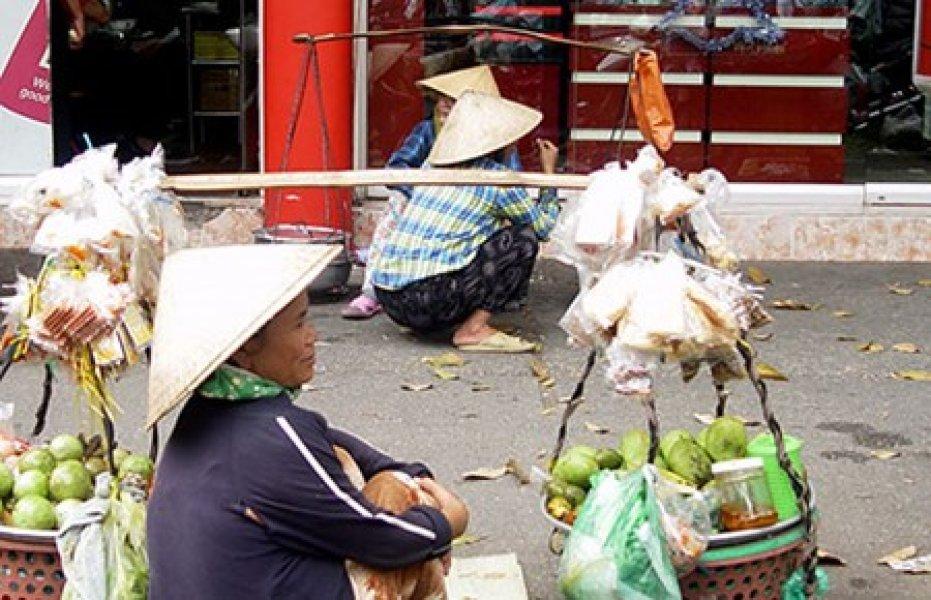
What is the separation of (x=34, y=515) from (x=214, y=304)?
35.6 inches

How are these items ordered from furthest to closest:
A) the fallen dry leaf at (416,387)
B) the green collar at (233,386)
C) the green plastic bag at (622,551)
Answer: the fallen dry leaf at (416,387)
the green plastic bag at (622,551)
the green collar at (233,386)

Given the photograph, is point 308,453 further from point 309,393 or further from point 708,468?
point 309,393

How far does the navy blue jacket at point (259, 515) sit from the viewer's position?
3.38 meters

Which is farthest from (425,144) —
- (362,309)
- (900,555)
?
(900,555)

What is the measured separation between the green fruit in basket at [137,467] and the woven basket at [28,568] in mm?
302

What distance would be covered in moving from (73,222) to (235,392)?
1.05 m

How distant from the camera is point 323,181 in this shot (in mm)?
4086

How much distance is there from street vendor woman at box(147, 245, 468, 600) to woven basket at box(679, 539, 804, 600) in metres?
0.75

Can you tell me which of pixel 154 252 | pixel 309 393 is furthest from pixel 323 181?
pixel 309 393

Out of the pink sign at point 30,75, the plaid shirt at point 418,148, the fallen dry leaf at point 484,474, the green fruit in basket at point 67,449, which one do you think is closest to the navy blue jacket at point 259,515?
the green fruit in basket at point 67,449

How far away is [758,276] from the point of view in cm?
875

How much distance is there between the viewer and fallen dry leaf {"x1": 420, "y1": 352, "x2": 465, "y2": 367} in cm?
731

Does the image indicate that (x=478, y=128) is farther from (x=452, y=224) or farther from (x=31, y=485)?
(x=31, y=485)

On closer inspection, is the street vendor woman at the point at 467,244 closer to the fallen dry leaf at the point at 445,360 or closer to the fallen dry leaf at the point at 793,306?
the fallen dry leaf at the point at 445,360
